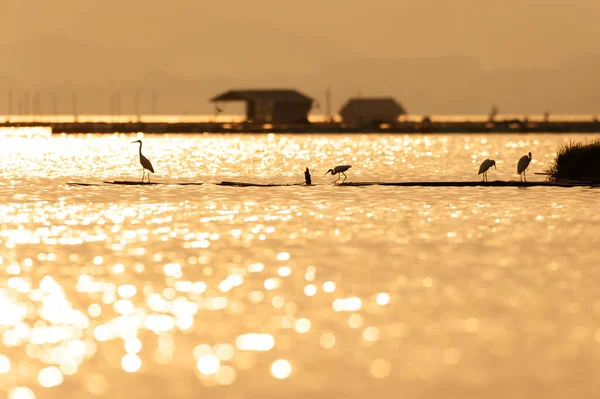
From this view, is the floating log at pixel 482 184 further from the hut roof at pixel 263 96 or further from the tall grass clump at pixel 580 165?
the hut roof at pixel 263 96

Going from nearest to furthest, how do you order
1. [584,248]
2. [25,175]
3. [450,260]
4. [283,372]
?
[283,372]
[450,260]
[584,248]
[25,175]

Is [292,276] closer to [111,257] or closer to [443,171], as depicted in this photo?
[111,257]

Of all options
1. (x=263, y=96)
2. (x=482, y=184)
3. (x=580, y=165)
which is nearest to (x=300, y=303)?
(x=482, y=184)

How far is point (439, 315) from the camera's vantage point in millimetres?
17656

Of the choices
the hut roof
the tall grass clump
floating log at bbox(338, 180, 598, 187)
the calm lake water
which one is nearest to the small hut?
the hut roof

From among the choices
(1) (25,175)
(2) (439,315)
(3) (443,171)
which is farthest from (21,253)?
(3) (443,171)

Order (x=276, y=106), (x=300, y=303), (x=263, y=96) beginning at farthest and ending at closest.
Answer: (x=276, y=106) < (x=263, y=96) < (x=300, y=303)

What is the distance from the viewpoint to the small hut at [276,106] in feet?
612

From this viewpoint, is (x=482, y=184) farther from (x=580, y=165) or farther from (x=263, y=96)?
(x=263, y=96)

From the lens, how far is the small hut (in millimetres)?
186625

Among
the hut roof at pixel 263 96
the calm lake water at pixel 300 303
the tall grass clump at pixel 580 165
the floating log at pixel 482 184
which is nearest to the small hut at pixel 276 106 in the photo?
the hut roof at pixel 263 96

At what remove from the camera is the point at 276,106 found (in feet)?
623

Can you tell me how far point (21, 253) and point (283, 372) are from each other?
13.9 meters

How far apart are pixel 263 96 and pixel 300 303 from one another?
555ft
